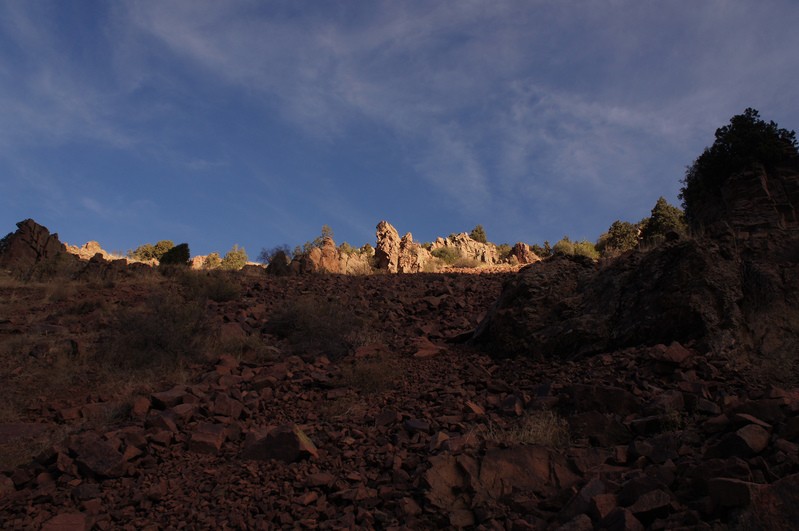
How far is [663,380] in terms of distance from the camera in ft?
22.1

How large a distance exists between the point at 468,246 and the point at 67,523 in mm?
30690

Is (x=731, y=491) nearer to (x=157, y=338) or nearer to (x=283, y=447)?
(x=283, y=447)

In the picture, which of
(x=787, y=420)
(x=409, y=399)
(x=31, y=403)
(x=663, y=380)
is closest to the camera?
(x=787, y=420)

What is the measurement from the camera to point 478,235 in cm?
3797

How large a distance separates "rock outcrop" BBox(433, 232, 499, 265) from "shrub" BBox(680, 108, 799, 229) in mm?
17493

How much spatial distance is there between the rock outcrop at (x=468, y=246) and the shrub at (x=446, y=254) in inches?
20.8

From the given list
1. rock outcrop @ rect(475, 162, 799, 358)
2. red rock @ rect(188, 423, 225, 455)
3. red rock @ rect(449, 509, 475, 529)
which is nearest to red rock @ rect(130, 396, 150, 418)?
red rock @ rect(188, 423, 225, 455)

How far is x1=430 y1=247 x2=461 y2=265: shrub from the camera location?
29359 millimetres

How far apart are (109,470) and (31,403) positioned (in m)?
3.65

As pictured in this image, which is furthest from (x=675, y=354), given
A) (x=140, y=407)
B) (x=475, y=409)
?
(x=140, y=407)

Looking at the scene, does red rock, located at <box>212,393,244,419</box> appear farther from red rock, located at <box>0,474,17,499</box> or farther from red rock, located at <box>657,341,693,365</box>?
red rock, located at <box>657,341,693,365</box>

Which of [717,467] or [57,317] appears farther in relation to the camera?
[57,317]

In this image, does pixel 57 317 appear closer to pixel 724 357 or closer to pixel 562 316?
pixel 562 316

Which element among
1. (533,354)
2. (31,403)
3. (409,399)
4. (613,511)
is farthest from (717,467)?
(31,403)
